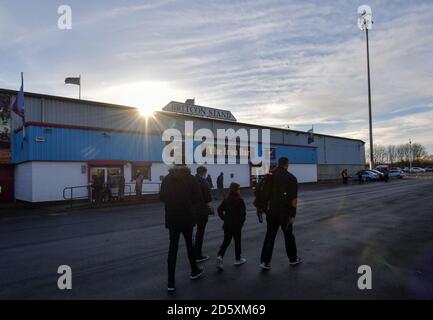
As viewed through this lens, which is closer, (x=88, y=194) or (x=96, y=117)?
(x=88, y=194)

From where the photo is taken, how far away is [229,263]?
21.6ft

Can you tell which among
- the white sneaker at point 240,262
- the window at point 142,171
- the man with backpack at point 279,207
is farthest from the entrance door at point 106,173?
the man with backpack at point 279,207

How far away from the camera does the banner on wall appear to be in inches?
970

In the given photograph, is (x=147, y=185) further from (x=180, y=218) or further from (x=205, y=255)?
(x=180, y=218)

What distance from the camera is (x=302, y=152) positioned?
44.3m

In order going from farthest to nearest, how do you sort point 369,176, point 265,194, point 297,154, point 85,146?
point 369,176, point 297,154, point 85,146, point 265,194

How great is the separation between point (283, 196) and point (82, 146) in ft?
63.9

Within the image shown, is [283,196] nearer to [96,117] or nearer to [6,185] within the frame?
[96,117]

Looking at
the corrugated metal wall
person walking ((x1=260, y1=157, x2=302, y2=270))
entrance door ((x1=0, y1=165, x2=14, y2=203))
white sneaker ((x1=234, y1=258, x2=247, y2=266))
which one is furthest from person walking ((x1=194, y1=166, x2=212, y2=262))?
entrance door ((x1=0, y1=165, x2=14, y2=203))

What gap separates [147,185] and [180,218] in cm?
2131

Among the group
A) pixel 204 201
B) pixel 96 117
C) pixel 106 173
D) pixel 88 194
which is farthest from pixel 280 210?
pixel 96 117

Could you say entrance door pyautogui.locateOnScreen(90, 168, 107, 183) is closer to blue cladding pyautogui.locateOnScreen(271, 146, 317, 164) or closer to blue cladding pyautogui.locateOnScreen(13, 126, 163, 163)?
blue cladding pyautogui.locateOnScreen(13, 126, 163, 163)

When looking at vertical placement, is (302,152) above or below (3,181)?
above
